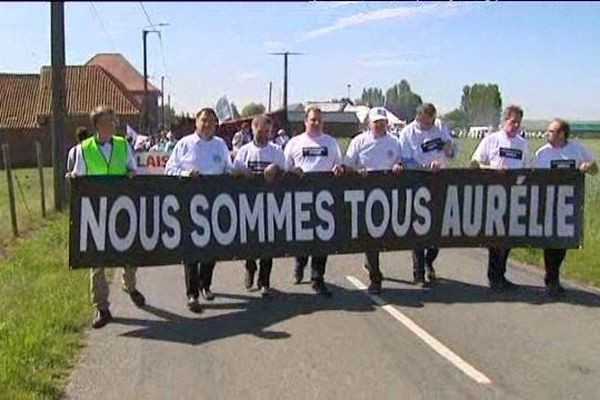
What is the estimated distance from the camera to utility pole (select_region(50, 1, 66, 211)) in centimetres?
1662

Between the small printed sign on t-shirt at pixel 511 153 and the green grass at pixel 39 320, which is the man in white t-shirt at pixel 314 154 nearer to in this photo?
the small printed sign on t-shirt at pixel 511 153

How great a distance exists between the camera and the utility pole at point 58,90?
16625 millimetres

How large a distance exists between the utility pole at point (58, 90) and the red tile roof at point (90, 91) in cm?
3664

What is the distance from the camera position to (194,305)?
746cm

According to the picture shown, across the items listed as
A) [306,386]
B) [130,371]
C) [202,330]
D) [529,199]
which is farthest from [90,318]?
[529,199]

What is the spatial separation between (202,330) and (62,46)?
39.9ft

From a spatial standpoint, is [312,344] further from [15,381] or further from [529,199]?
[529,199]

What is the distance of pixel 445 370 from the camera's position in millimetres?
5543

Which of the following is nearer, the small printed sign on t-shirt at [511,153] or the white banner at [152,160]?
the small printed sign on t-shirt at [511,153]

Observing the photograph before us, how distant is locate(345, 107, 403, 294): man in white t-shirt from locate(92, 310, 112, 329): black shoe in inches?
118

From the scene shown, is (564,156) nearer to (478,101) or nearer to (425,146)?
(425,146)

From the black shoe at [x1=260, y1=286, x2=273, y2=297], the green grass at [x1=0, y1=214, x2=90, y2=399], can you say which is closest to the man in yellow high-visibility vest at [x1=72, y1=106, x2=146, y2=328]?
the green grass at [x1=0, y1=214, x2=90, y2=399]

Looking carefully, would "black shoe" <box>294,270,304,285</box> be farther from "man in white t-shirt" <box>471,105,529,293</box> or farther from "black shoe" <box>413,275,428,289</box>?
"man in white t-shirt" <box>471,105,529,293</box>

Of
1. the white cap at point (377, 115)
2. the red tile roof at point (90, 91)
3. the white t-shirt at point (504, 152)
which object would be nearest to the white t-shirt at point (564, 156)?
the white t-shirt at point (504, 152)
